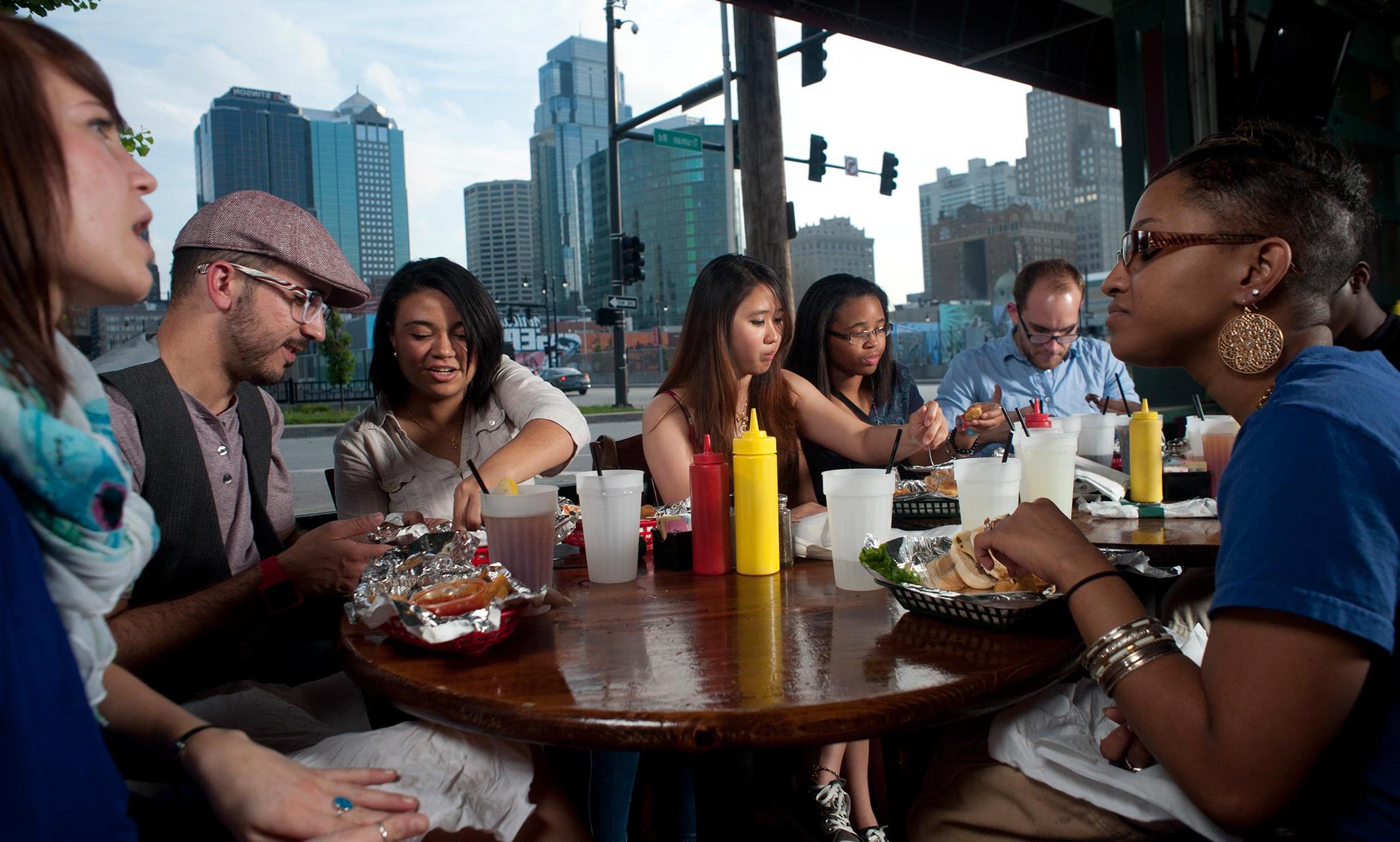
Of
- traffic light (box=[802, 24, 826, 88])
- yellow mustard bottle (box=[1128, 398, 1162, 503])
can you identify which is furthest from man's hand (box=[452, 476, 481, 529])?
traffic light (box=[802, 24, 826, 88])

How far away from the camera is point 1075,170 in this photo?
43219mm

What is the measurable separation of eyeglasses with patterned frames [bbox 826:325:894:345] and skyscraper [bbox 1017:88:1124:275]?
32.6 meters

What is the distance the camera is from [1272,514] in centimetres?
90

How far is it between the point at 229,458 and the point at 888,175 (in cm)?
1512

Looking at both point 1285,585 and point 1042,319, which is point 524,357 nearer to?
point 1042,319

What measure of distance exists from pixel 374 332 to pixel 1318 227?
2.26m

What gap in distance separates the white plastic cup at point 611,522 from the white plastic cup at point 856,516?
1.22ft

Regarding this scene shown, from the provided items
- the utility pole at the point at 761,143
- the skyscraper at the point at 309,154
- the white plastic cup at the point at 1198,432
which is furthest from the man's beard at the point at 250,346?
the skyscraper at the point at 309,154

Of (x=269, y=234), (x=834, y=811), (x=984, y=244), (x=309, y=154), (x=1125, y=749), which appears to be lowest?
(x=834, y=811)

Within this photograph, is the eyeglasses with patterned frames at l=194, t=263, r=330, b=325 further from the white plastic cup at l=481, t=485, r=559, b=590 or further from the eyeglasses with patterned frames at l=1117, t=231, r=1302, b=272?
the eyeglasses with patterned frames at l=1117, t=231, r=1302, b=272

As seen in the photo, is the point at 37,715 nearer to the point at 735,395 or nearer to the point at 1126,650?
the point at 1126,650

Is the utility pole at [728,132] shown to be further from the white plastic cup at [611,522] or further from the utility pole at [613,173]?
the white plastic cup at [611,522]

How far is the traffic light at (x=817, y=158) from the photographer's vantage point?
13.8 meters

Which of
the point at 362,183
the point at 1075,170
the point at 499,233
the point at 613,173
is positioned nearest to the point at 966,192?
the point at 1075,170
